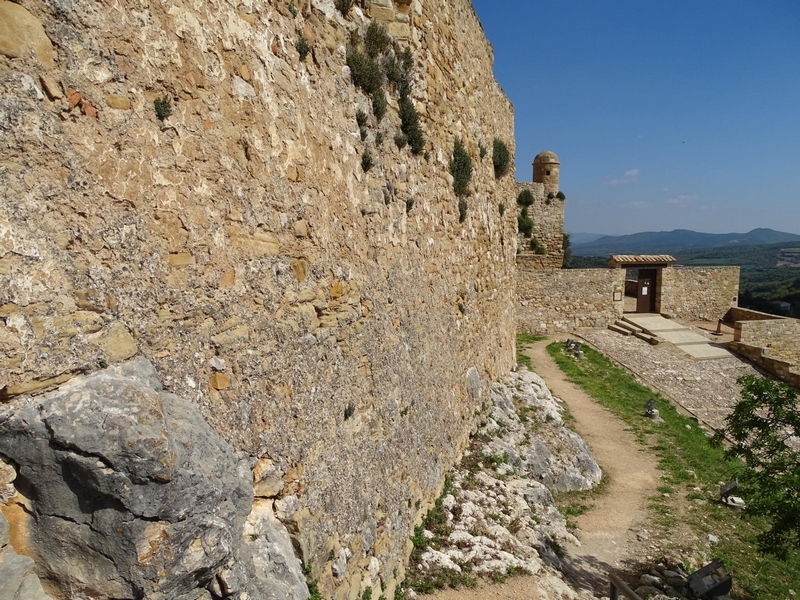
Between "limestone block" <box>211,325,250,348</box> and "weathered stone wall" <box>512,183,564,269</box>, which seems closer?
"limestone block" <box>211,325,250,348</box>

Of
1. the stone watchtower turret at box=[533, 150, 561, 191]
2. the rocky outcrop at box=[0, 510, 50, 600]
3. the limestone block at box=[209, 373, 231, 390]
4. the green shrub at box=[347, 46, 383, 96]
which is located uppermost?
the stone watchtower turret at box=[533, 150, 561, 191]

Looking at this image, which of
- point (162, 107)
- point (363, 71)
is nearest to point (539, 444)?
point (363, 71)

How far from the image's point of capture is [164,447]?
93.6 inches

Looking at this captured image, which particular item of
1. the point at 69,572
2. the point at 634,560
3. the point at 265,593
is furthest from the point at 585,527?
the point at 69,572

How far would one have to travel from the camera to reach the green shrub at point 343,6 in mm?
4754

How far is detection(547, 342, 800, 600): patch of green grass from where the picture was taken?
26.7 ft

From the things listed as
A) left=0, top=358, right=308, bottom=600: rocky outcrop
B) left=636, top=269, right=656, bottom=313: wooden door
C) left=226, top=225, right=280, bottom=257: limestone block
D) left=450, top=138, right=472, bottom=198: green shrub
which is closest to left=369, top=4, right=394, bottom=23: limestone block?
left=450, top=138, right=472, bottom=198: green shrub

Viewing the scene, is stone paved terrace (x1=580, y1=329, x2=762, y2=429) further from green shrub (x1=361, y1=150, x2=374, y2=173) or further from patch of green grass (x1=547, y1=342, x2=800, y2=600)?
green shrub (x1=361, y1=150, x2=374, y2=173)

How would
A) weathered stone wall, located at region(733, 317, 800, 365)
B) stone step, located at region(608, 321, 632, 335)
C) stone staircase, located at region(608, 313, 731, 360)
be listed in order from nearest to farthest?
stone staircase, located at region(608, 313, 731, 360) < weathered stone wall, located at region(733, 317, 800, 365) < stone step, located at region(608, 321, 632, 335)

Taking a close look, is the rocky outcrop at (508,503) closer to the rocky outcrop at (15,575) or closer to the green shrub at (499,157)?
the rocky outcrop at (15,575)

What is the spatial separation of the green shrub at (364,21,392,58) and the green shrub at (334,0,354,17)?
39cm

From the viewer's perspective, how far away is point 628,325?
24.8 m

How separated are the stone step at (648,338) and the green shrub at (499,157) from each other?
15.4 m

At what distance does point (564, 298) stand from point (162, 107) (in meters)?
23.8
